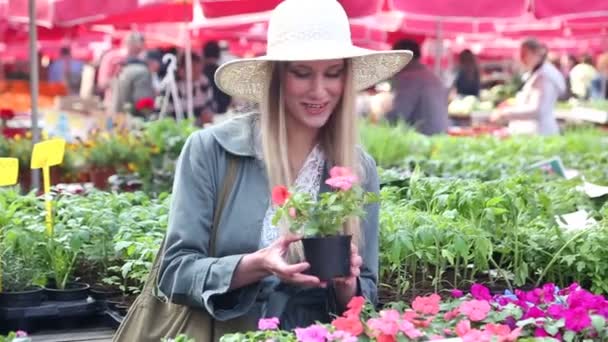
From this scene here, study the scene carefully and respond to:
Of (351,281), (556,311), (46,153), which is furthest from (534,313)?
(46,153)

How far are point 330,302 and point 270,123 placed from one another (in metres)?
0.45

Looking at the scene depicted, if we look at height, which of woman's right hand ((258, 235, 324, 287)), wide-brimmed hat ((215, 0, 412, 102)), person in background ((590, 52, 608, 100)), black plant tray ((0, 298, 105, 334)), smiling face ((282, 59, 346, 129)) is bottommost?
person in background ((590, 52, 608, 100))

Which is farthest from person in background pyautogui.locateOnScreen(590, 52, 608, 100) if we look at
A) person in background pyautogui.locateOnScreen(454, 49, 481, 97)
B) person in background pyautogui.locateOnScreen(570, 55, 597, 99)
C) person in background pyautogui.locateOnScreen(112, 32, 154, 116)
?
person in background pyautogui.locateOnScreen(112, 32, 154, 116)

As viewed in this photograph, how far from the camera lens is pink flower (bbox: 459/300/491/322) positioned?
8.27ft

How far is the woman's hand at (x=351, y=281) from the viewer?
2.55 meters

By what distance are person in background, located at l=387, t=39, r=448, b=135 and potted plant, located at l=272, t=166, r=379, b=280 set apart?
7041mm

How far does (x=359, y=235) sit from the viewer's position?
2.78 meters

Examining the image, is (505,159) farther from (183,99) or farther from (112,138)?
(183,99)

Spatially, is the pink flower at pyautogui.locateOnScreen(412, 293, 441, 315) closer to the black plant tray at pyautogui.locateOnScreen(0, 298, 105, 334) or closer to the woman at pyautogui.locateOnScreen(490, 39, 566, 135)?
the black plant tray at pyautogui.locateOnScreen(0, 298, 105, 334)

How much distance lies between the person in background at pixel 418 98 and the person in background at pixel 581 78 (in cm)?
1159

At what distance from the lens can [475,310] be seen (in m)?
2.54

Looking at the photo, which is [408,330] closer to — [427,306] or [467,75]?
[427,306]

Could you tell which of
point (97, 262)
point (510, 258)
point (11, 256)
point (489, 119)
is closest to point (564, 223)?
point (510, 258)

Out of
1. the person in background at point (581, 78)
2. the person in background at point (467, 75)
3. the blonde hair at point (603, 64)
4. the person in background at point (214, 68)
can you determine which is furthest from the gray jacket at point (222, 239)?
the person in background at point (581, 78)
